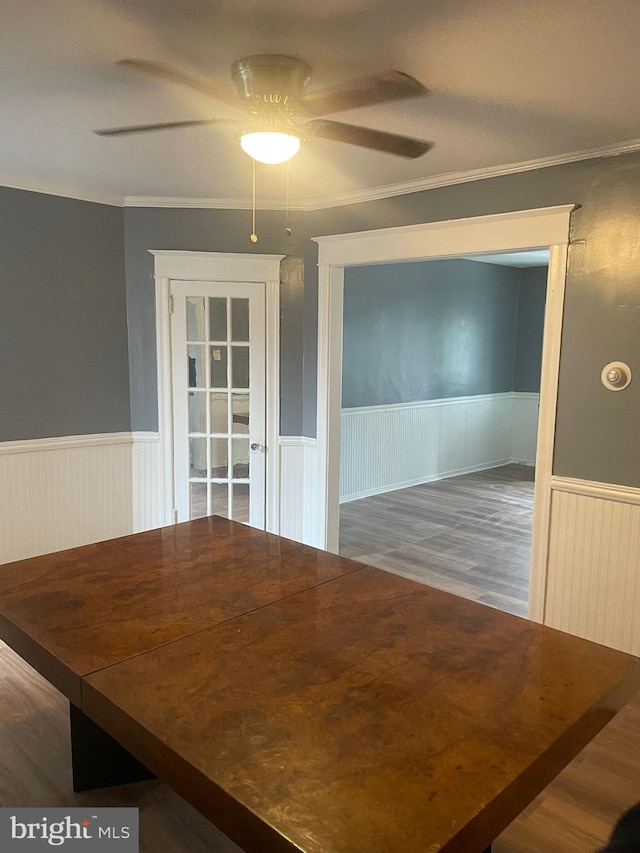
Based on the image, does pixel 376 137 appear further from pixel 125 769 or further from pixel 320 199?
pixel 125 769

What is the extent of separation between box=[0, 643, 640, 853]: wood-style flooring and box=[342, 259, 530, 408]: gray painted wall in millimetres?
3902

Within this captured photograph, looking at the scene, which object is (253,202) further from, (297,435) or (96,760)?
(96,760)

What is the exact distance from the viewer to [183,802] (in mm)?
2148

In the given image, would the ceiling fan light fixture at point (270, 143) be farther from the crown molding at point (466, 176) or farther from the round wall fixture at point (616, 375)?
the round wall fixture at point (616, 375)

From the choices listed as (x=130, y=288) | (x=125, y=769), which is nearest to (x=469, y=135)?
(x=130, y=288)

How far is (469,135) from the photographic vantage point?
8.85 feet

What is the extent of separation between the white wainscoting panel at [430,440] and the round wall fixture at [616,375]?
3173mm

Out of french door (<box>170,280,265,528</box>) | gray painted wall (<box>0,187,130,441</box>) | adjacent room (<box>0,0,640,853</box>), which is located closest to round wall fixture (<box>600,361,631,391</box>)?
adjacent room (<box>0,0,640,853</box>)

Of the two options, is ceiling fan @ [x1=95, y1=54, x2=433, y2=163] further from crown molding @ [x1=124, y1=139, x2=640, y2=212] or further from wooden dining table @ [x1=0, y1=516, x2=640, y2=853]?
wooden dining table @ [x1=0, y1=516, x2=640, y2=853]

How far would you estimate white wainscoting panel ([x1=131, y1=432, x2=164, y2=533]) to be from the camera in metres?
4.30

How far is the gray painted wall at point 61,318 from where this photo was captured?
370 cm

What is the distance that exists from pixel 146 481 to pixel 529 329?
5502mm

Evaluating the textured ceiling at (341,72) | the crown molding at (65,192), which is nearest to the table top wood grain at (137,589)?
the textured ceiling at (341,72)

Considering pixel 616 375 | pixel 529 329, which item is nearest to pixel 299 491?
pixel 616 375
